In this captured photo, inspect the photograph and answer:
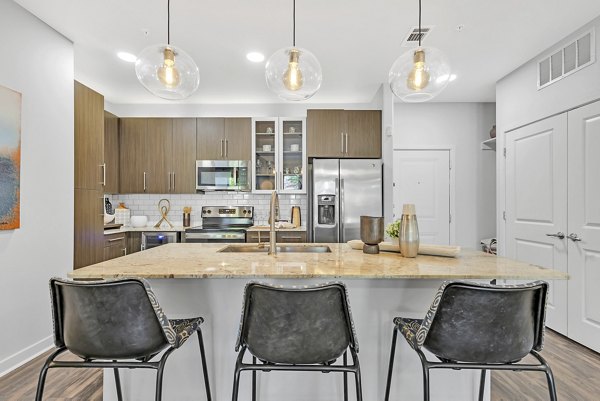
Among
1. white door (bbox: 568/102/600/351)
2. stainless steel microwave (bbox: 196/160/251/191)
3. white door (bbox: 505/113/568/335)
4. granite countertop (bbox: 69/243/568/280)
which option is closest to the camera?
granite countertop (bbox: 69/243/568/280)

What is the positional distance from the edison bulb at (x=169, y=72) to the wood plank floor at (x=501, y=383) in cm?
195

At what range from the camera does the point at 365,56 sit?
3344mm

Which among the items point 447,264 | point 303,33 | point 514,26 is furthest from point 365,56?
point 447,264

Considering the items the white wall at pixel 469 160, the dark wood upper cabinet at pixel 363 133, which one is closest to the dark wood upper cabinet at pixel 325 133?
the dark wood upper cabinet at pixel 363 133

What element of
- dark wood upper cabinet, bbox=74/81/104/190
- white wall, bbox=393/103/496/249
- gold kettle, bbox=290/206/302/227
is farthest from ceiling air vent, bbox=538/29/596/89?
dark wood upper cabinet, bbox=74/81/104/190

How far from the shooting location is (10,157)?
7.76 ft

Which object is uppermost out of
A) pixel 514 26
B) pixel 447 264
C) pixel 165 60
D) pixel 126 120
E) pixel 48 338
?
pixel 514 26

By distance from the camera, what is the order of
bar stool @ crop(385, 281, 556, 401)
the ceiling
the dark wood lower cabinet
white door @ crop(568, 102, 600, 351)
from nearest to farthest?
bar stool @ crop(385, 281, 556, 401) < the ceiling < white door @ crop(568, 102, 600, 351) < the dark wood lower cabinet

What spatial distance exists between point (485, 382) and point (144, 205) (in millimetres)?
4661

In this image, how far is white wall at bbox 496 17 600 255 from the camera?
9.05ft

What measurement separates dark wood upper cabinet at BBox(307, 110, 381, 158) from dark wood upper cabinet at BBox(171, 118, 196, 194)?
1643 mm

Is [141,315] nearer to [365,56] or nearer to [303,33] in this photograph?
[303,33]

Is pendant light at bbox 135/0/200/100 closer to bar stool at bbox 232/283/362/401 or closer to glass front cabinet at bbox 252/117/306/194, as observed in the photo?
bar stool at bbox 232/283/362/401

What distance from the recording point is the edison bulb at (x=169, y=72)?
183 centimetres
